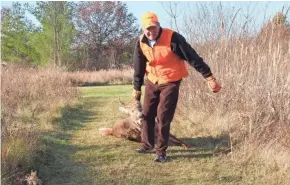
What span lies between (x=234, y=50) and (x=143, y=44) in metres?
2.23

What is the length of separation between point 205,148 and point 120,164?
51.5 inches

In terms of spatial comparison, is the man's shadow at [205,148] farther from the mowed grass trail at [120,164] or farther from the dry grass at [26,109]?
the dry grass at [26,109]

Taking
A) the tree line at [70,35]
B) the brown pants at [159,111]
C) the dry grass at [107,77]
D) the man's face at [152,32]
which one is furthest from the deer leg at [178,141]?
the dry grass at [107,77]

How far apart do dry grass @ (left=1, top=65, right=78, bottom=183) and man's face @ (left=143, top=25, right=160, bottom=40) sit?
1.87 metres

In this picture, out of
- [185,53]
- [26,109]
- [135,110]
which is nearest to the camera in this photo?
[185,53]

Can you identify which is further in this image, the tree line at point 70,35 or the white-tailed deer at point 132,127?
the tree line at point 70,35

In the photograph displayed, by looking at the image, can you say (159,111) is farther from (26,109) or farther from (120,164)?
(26,109)

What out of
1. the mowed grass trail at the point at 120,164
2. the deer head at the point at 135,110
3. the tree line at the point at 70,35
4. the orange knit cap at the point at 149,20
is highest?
the tree line at the point at 70,35

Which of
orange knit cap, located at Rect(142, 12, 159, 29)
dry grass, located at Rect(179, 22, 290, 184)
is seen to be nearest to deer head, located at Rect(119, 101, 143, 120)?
dry grass, located at Rect(179, 22, 290, 184)

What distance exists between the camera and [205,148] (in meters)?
5.71

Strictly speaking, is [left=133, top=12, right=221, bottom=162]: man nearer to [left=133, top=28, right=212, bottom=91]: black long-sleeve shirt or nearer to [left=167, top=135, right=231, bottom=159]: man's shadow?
Answer: [left=133, top=28, right=212, bottom=91]: black long-sleeve shirt

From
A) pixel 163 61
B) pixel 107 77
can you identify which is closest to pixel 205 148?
pixel 163 61

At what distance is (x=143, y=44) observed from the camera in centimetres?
505

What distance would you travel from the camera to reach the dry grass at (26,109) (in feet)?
14.9
